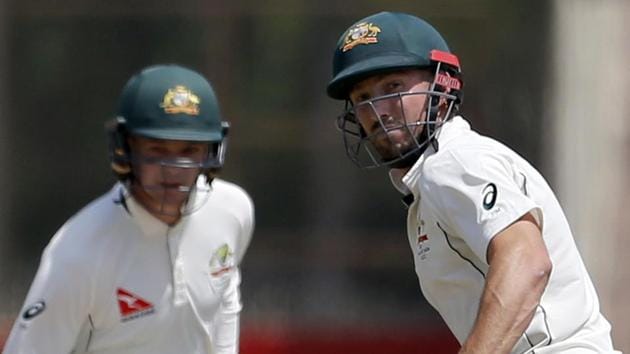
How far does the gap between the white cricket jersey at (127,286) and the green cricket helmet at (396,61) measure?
2.68ft

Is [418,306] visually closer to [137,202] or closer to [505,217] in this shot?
[137,202]

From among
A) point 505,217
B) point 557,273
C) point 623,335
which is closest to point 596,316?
point 557,273

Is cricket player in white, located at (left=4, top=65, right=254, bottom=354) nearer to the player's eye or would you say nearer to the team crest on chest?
the player's eye

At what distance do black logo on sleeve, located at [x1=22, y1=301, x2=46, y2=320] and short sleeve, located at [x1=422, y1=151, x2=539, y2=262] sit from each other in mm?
1205

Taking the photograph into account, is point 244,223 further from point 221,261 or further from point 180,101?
point 180,101

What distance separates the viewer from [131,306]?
477 centimetres

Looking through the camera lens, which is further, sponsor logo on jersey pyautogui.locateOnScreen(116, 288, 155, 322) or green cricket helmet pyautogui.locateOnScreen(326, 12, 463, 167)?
sponsor logo on jersey pyautogui.locateOnScreen(116, 288, 155, 322)

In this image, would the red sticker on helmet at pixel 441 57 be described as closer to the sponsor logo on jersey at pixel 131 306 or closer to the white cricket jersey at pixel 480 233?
the white cricket jersey at pixel 480 233

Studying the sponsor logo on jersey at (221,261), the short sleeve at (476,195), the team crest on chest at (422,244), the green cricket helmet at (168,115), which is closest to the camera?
the short sleeve at (476,195)

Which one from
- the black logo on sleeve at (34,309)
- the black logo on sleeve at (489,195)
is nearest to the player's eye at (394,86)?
the black logo on sleeve at (489,195)

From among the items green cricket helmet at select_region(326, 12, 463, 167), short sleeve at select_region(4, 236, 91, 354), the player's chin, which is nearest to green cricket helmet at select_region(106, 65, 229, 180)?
short sleeve at select_region(4, 236, 91, 354)

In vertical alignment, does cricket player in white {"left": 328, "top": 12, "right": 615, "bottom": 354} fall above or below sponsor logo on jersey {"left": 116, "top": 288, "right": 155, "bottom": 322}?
above

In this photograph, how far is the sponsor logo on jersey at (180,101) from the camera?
16.0ft

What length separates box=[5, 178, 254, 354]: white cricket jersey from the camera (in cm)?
463
